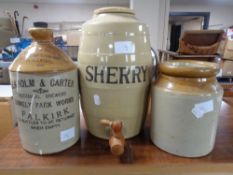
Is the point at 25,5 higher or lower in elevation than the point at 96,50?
higher

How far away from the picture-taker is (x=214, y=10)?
11.2ft

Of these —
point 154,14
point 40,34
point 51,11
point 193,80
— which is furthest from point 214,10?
point 40,34

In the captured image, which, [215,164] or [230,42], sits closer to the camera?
[215,164]

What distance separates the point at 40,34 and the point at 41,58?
5cm

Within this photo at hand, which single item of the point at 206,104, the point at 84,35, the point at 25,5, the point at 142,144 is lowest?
the point at 142,144

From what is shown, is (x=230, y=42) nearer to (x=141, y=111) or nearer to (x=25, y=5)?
(x=141, y=111)

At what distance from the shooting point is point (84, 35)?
438 mm

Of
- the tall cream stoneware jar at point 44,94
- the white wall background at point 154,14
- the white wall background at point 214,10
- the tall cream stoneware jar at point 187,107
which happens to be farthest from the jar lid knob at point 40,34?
the white wall background at point 214,10

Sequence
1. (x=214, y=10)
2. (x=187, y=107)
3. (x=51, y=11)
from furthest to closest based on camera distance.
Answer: (x=214, y=10), (x=51, y=11), (x=187, y=107)

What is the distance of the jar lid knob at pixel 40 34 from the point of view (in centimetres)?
38

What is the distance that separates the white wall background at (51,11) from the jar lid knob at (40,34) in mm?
2729

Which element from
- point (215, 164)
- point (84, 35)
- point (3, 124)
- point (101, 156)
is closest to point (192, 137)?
point (215, 164)

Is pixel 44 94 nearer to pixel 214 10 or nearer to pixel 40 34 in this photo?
pixel 40 34

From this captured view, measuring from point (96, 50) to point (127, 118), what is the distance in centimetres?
18
